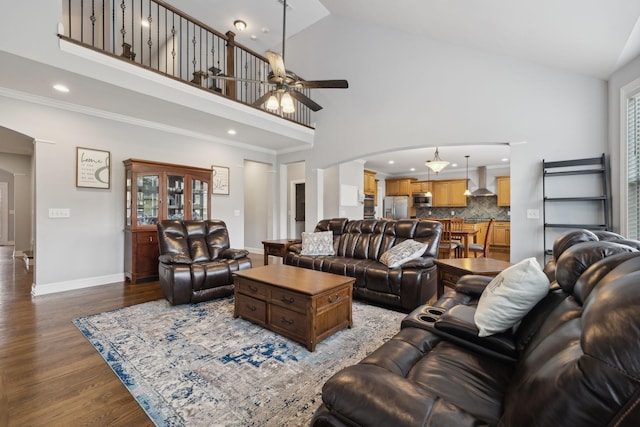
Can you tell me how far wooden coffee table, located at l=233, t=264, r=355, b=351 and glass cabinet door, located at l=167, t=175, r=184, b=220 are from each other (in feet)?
8.85

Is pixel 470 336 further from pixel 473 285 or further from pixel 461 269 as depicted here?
pixel 461 269

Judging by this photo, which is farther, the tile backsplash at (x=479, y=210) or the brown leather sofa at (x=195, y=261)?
the tile backsplash at (x=479, y=210)

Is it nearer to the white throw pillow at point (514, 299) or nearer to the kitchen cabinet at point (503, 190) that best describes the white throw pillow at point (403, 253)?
the white throw pillow at point (514, 299)

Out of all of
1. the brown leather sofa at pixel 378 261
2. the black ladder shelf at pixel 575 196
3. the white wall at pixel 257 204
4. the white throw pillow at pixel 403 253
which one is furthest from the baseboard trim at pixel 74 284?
the black ladder shelf at pixel 575 196

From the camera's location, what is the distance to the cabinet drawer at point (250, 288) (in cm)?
262

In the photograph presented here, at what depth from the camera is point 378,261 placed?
372 cm

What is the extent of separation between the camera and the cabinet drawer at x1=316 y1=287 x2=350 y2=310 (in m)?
2.33

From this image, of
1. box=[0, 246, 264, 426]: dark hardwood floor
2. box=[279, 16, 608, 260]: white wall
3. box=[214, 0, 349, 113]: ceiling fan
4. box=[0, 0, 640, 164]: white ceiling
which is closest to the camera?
box=[0, 246, 264, 426]: dark hardwood floor

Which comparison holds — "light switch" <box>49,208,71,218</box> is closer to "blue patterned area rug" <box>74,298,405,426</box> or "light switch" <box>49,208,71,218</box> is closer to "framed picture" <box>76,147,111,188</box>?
"framed picture" <box>76,147,111,188</box>

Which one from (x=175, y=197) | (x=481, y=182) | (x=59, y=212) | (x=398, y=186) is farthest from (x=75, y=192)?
(x=481, y=182)

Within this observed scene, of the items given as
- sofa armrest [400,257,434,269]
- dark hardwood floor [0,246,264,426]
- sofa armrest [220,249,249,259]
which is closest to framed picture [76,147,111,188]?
dark hardwood floor [0,246,264,426]

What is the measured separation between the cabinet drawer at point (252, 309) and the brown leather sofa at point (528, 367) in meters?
1.40

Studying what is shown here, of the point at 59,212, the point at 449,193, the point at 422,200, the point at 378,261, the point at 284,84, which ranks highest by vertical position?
the point at 284,84

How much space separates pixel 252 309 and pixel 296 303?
589 mm
